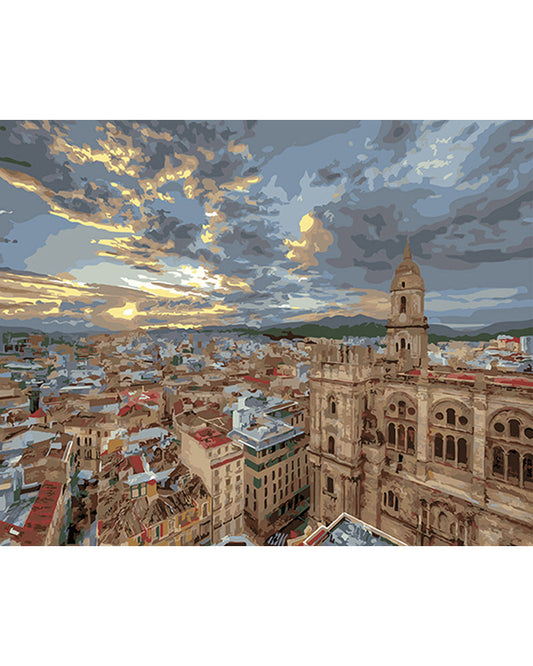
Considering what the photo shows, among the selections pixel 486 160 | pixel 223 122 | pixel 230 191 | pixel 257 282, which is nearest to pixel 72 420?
pixel 257 282

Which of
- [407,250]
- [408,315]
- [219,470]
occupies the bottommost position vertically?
[219,470]

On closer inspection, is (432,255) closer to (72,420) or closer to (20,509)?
(72,420)

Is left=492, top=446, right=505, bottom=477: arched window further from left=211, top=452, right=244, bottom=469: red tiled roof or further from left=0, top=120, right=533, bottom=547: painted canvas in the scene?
left=211, top=452, right=244, bottom=469: red tiled roof

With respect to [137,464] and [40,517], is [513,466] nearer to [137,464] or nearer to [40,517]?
[137,464]

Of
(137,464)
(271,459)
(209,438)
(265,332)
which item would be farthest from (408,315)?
(137,464)

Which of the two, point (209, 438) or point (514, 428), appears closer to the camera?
point (514, 428)

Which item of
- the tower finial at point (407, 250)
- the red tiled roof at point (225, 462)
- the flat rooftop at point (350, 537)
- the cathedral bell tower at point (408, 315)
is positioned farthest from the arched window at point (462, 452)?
the red tiled roof at point (225, 462)

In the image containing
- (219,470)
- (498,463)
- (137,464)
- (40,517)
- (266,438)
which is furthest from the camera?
(266,438)
